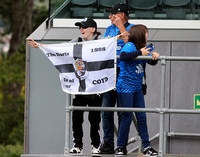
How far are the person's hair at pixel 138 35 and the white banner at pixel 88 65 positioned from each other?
226 mm

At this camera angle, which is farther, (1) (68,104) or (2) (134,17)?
(2) (134,17)

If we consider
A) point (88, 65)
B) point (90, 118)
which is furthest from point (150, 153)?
point (88, 65)

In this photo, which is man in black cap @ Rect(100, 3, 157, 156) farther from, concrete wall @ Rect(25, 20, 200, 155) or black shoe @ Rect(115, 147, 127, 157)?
concrete wall @ Rect(25, 20, 200, 155)

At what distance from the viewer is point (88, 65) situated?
18.7ft

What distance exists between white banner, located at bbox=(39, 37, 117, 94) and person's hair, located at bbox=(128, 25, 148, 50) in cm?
23

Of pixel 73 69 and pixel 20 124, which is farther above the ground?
pixel 73 69

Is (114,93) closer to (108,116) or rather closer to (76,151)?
(108,116)

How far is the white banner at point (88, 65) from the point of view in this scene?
565cm

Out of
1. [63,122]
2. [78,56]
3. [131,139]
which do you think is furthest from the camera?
[63,122]

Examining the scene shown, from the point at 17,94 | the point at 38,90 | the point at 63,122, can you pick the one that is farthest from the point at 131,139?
the point at 17,94

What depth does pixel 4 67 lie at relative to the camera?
16750 mm

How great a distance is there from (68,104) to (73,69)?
1.28 feet

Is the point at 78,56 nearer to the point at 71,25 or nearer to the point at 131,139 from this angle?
the point at 131,139

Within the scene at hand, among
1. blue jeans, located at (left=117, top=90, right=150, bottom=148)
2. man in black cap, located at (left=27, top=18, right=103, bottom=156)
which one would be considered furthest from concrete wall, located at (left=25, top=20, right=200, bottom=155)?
blue jeans, located at (left=117, top=90, right=150, bottom=148)
